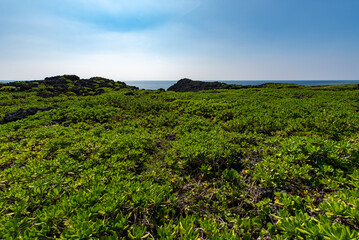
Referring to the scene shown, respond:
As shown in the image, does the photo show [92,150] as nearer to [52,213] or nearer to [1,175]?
[1,175]

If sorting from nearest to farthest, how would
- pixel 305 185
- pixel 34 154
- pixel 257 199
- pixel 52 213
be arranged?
pixel 52 213 < pixel 257 199 < pixel 305 185 < pixel 34 154

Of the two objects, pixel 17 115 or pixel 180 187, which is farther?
pixel 17 115

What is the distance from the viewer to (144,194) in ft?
11.1

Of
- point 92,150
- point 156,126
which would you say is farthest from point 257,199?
point 156,126

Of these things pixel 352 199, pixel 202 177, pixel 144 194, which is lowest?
pixel 202 177

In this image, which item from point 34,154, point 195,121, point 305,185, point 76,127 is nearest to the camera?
point 305,185

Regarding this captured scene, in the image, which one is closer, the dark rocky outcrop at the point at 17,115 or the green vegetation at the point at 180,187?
the green vegetation at the point at 180,187

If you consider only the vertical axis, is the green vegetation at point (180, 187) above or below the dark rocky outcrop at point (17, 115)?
below

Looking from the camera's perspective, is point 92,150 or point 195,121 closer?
point 92,150

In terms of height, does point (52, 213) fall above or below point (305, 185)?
above

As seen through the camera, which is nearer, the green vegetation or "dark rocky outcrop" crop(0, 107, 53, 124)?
the green vegetation

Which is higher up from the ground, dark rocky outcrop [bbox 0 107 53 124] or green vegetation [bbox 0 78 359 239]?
dark rocky outcrop [bbox 0 107 53 124]

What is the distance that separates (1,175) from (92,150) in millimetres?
2341

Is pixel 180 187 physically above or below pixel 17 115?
below
